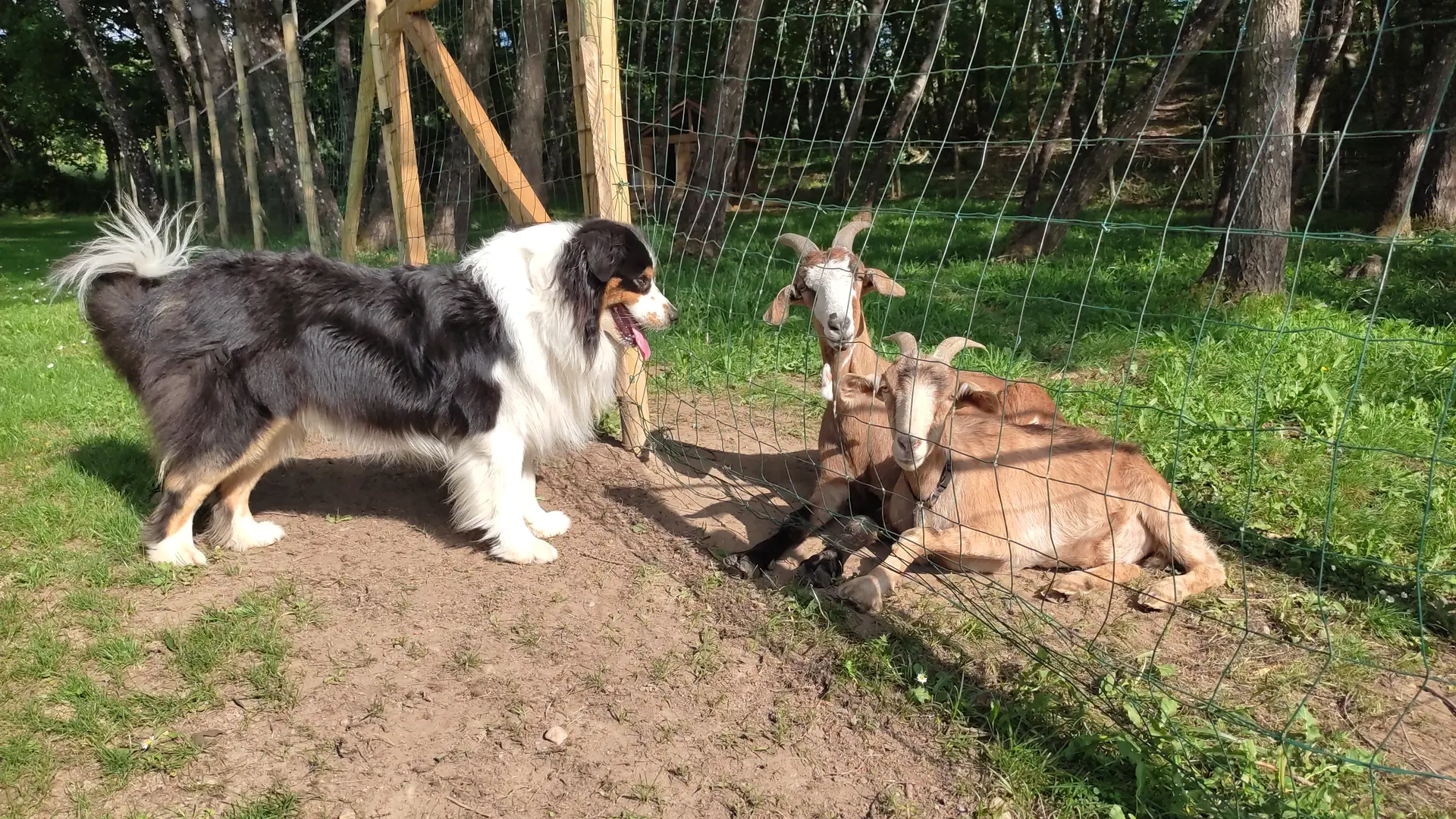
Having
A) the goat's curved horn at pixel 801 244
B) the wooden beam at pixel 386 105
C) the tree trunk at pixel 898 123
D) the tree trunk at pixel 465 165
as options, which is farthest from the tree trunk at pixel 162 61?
the goat's curved horn at pixel 801 244

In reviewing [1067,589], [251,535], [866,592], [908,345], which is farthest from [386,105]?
[1067,589]

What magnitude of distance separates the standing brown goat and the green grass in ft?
6.29

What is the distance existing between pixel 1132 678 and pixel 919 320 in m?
4.76

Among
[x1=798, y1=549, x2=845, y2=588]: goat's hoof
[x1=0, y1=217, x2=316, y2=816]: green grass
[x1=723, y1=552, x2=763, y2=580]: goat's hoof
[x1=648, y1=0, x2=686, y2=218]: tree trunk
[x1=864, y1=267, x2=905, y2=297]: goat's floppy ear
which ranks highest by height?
[x1=648, y1=0, x2=686, y2=218]: tree trunk

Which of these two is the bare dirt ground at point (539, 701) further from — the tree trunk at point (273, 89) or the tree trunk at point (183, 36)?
the tree trunk at point (183, 36)

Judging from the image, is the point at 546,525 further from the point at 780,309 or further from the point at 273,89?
the point at 273,89

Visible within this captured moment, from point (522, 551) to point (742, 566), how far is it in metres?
0.98

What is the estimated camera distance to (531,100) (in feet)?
29.3

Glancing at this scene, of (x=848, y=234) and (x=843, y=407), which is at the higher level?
(x=848, y=234)

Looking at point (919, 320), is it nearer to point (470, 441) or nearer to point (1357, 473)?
point (1357, 473)

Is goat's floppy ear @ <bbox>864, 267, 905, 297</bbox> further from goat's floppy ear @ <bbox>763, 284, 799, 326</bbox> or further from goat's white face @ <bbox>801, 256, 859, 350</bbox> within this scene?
goat's floppy ear @ <bbox>763, 284, 799, 326</bbox>

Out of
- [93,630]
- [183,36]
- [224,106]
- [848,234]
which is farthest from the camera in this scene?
[183,36]

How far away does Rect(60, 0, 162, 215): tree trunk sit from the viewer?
45.1 feet

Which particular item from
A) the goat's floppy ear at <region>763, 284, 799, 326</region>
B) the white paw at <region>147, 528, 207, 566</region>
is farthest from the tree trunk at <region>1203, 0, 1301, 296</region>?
the white paw at <region>147, 528, 207, 566</region>
